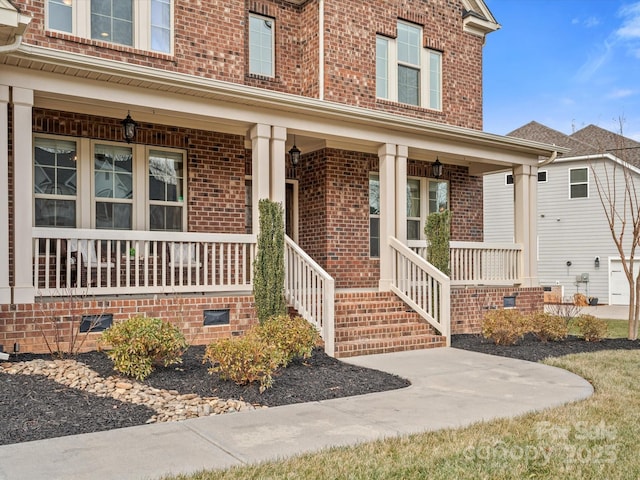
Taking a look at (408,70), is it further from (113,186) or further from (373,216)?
(113,186)

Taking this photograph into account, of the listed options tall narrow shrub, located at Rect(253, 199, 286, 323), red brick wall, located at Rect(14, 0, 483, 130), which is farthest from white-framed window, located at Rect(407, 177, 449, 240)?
tall narrow shrub, located at Rect(253, 199, 286, 323)

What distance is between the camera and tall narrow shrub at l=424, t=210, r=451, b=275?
1009cm

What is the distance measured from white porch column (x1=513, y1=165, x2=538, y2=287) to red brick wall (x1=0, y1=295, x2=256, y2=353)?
245 inches

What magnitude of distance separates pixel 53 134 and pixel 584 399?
7891 millimetres

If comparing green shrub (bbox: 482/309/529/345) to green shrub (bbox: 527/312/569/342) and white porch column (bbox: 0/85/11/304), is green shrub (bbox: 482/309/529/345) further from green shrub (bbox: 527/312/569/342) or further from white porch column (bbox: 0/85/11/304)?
white porch column (bbox: 0/85/11/304)

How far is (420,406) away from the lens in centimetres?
550

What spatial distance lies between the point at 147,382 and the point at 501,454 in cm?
356

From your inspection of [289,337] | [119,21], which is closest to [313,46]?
[119,21]

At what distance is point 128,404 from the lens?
5.29m

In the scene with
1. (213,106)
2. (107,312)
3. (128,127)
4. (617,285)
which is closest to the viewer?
(107,312)

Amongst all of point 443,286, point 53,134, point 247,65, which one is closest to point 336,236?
point 443,286

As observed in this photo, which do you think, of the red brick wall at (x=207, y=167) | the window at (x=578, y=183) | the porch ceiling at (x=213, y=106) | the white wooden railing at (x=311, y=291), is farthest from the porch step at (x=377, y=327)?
the window at (x=578, y=183)

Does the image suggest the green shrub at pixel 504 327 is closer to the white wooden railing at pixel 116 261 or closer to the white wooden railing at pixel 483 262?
the white wooden railing at pixel 483 262

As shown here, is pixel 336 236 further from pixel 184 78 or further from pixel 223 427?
pixel 223 427
